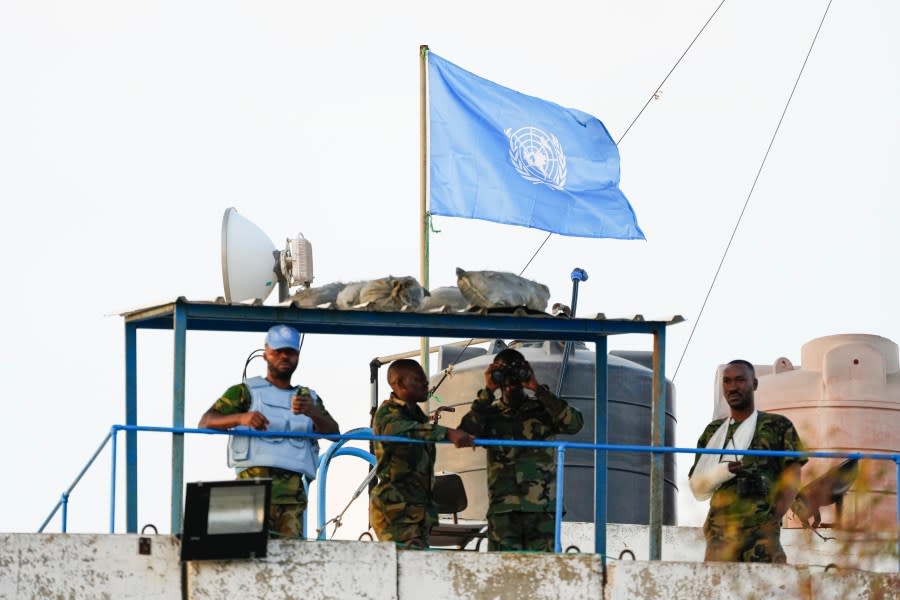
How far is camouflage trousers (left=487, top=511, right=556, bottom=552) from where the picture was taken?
14.8 m

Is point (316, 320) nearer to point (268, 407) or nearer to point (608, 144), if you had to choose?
point (268, 407)

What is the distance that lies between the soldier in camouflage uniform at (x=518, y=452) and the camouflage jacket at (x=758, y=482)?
3.62 ft

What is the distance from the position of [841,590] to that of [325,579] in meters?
3.58

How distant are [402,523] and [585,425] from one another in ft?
17.8

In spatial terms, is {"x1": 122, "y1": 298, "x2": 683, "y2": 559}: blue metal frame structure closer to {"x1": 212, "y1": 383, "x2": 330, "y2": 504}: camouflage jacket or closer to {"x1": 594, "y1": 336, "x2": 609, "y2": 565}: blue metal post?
{"x1": 594, "y1": 336, "x2": 609, "y2": 565}: blue metal post

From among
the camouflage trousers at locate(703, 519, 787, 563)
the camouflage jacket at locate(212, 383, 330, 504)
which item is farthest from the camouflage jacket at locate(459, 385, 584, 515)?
the camouflage jacket at locate(212, 383, 330, 504)

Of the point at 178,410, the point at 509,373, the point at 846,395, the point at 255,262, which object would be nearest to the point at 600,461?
the point at 509,373

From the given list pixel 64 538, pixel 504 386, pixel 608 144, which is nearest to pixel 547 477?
pixel 504 386

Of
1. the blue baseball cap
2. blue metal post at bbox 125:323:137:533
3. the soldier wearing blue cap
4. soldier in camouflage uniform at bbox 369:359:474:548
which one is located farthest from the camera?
blue metal post at bbox 125:323:137:533

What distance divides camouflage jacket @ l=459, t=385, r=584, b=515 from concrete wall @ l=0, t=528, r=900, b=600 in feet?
3.46

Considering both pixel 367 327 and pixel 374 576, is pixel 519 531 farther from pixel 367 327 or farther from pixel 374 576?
pixel 367 327

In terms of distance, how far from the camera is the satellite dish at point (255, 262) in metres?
15.6

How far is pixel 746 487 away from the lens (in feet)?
47.5

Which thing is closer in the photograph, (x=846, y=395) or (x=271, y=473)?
(x=271, y=473)
